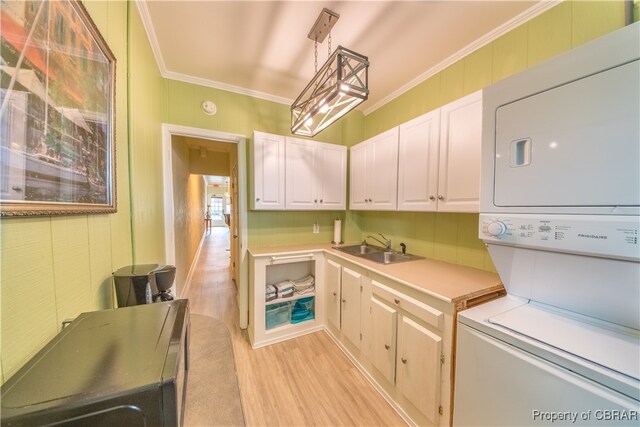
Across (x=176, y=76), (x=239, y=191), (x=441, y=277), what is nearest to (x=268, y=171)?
(x=239, y=191)

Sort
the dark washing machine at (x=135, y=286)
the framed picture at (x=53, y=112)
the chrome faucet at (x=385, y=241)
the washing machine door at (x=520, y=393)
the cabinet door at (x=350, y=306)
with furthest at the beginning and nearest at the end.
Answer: the chrome faucet at (x=385, y=241) < the cabinet door at (x=350, y=306) < the dark washing machine at (x=135, y=286) < the washing machine door at (x=520, y=393) < the framed picture at (x=53, y=112)

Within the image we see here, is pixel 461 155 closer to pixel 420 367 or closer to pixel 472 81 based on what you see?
pixel 472 81

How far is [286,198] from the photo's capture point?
226cm

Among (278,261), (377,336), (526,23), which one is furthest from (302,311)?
(526,23)

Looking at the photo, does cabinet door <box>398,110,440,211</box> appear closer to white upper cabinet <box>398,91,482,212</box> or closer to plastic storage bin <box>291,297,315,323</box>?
white upper cabinet <box>398,91,482,212</box>

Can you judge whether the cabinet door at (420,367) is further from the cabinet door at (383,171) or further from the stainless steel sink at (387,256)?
the cabinet door at (383,171)

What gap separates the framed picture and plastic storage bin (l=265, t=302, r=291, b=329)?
5.80 ft

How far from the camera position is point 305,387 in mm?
1612

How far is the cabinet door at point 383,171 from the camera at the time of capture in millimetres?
1958

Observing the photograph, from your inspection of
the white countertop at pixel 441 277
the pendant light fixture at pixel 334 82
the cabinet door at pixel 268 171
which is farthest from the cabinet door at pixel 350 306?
the pendant light fixture at pixel 334 82

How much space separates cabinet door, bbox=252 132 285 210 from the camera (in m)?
2.12

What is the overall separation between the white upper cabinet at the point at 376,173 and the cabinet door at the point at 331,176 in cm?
11

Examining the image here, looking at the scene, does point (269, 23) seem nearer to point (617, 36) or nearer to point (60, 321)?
point (617, 36)

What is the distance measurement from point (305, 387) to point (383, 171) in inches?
75.7
